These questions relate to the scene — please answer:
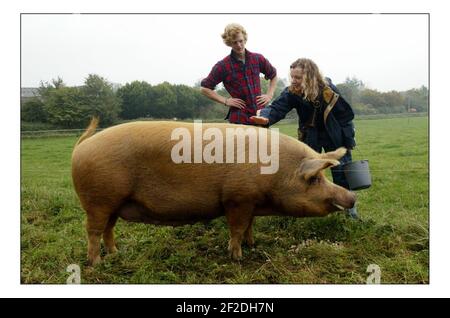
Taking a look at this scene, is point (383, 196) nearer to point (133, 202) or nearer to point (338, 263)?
point (338, 263)

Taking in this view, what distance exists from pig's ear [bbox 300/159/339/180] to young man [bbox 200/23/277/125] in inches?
48.0

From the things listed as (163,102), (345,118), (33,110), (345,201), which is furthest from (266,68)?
(33,110)

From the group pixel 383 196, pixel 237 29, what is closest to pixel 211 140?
pixel 237 29

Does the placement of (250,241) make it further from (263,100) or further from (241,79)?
(241,79)

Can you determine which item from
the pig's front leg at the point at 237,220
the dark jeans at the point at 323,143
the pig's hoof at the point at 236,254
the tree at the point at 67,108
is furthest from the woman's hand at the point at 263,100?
the tree at the point at 67,108

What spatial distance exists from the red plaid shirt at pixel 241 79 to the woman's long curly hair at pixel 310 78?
0.49 meters

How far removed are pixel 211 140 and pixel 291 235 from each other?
1.82 m

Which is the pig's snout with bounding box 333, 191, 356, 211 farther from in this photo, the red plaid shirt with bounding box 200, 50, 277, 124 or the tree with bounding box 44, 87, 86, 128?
the tree with bounding box 44, 87, 86, 128

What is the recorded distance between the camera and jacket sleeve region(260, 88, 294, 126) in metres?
5.45

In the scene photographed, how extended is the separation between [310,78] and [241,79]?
2.92ft

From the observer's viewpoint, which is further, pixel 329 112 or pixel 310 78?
pixel 329 112

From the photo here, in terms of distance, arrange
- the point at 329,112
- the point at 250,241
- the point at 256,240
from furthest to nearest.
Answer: the point at 329,112
the point at 256,240
the point at 250,241

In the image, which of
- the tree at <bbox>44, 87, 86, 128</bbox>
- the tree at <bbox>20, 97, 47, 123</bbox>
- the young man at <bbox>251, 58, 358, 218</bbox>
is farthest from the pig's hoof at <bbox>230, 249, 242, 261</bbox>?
the tree at <bbox>20, 97, 47, 123</bbox>

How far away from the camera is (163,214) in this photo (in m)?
4.53
